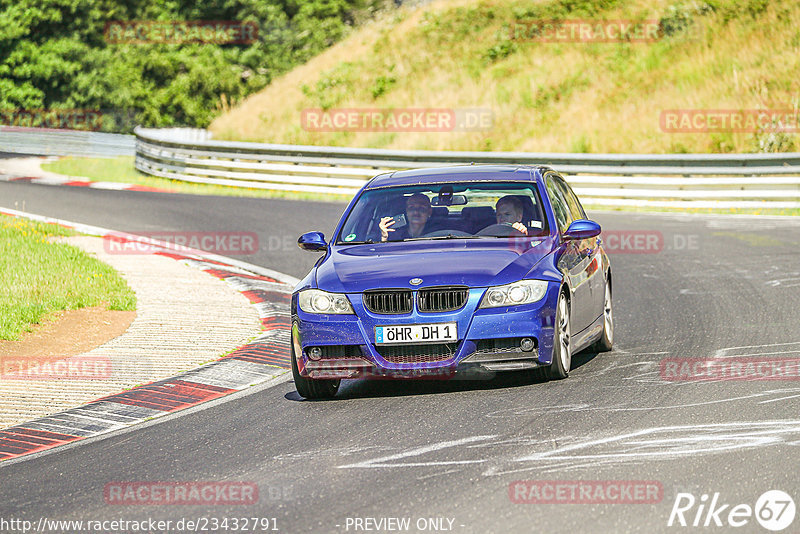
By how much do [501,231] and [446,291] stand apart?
1.33m

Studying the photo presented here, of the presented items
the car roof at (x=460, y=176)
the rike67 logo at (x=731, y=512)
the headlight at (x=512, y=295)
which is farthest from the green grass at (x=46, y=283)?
the rike67 logo at (x=731, y=512)

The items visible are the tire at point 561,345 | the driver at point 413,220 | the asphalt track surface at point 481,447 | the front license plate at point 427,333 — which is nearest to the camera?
the asphalt track surface at point 481,447

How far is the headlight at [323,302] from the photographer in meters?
8.28

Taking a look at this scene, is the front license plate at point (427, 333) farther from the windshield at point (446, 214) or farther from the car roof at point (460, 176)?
the car roof at point (460, 176)

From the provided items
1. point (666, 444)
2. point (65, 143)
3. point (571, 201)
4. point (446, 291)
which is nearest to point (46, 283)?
point (571, 201)

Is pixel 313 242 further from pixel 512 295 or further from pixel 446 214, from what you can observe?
pixel 512 295

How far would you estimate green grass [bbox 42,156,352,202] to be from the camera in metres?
27.4

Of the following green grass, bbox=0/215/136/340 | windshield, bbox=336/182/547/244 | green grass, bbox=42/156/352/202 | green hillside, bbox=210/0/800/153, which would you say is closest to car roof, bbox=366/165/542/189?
windshield, bbox=336/182/547/244

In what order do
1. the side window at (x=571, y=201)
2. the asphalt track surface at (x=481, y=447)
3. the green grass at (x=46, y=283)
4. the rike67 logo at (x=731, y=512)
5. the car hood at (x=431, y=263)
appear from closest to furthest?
the rike67 logo at (x=731, y=512) → the asphalt track surface at (x=481, y=447) → the car hood at (x=431, y=263) → the side window at (x=571, y=201) → the green grass at (x=46, y=283)

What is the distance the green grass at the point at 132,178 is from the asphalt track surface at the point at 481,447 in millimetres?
17152

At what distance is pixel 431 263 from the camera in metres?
8.46

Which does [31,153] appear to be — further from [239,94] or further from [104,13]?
[104,13]

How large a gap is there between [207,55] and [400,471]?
57.4 metres

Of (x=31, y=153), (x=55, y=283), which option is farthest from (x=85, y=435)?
(x=31, y=153)
